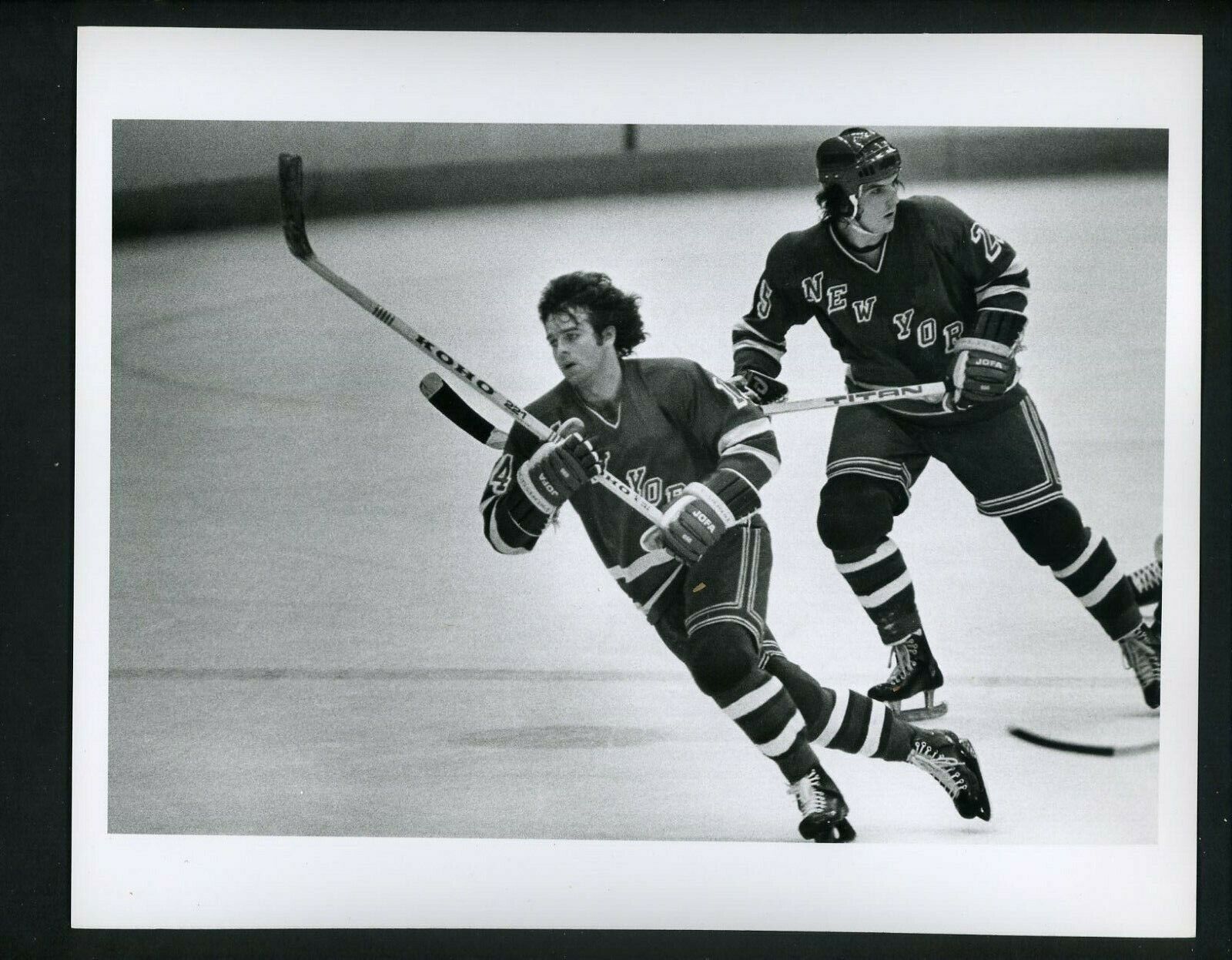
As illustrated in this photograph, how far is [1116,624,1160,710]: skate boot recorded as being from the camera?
2.42 m

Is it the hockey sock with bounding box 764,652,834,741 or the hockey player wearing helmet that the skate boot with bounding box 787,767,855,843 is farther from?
the hockey player wearing helmet

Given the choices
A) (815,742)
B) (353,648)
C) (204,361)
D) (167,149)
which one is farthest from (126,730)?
(815,742)

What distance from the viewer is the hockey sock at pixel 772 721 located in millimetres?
2387

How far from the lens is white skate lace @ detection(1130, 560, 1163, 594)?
242cm

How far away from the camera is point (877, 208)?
2424mm

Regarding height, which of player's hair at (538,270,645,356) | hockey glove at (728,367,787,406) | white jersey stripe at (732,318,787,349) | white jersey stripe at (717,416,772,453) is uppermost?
player's hair at (538,270,645,356)

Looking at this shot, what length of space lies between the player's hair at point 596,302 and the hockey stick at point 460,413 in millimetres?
212

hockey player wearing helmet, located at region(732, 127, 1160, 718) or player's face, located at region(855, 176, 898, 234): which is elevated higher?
player's face, located at region(855, 176, 898, 234)

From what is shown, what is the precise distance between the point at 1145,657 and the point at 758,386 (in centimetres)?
86

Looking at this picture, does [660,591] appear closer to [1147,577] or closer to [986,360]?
[986,360]

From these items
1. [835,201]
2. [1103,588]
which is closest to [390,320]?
[835,201]

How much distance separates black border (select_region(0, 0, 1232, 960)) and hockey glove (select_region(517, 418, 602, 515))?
759 millimetres

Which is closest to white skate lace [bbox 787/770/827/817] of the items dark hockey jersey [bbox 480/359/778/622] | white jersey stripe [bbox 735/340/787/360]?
dark hockey jersey [bbox 480/359/778/622]

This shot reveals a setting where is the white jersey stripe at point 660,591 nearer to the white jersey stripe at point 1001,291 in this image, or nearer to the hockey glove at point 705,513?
the hockey glove at point 705,513
